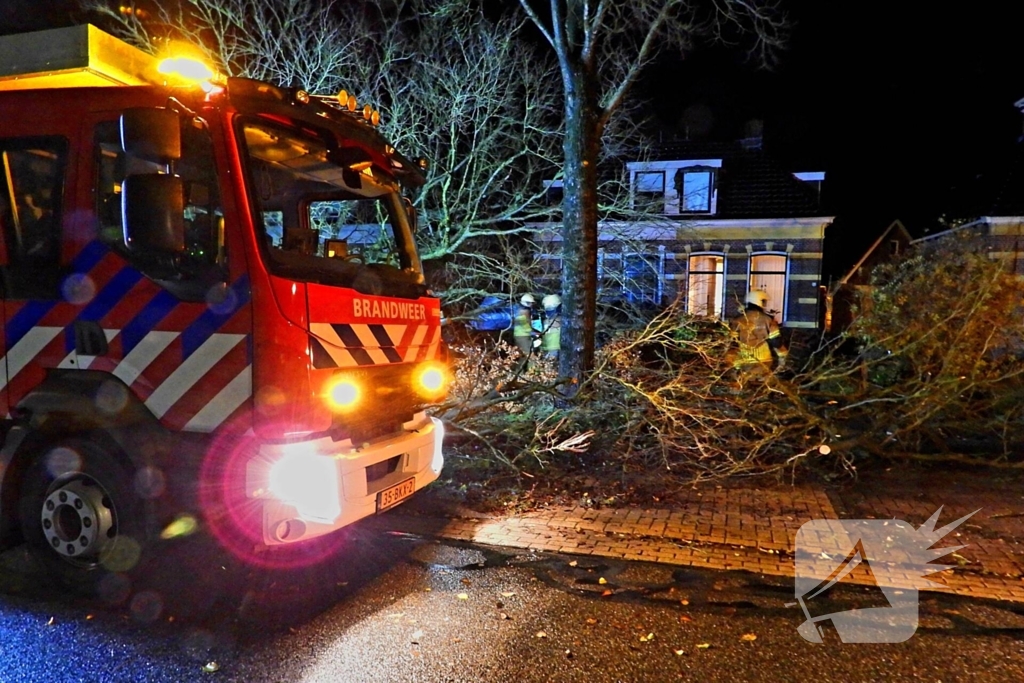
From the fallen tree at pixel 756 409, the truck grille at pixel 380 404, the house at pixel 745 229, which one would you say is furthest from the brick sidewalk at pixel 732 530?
the house at pixel 745 229

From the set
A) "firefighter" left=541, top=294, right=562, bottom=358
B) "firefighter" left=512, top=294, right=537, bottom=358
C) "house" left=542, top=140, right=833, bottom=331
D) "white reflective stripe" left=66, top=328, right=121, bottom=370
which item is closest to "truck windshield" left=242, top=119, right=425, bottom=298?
"white reflective stripe" left=66, top=328, right=121, bottom=370

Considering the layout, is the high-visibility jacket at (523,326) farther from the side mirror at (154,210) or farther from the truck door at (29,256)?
the side mirror at (154,210)

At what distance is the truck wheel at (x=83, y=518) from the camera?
383cm

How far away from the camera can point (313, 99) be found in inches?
158

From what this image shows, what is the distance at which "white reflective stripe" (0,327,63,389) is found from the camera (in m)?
3.86

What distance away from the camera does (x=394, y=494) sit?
425 cm

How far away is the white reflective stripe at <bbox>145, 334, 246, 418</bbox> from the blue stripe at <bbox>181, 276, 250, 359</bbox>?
34 millimetres

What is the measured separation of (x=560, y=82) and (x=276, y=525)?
1022cm

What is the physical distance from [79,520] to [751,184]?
20.6 meters

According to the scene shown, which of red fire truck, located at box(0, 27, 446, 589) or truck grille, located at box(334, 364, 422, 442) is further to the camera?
truck grille, located at box(334, 364, 422, 442)

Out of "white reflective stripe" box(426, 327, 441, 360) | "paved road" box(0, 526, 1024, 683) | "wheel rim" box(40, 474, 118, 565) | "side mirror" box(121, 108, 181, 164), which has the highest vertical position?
"side mirror" box(121, 108, 181, 164)

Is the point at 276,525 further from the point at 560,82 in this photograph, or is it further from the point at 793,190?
the point at 793,190

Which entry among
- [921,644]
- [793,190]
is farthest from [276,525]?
[793,190]

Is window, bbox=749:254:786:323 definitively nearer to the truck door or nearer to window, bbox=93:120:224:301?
window, bbox=93:120:224:301
